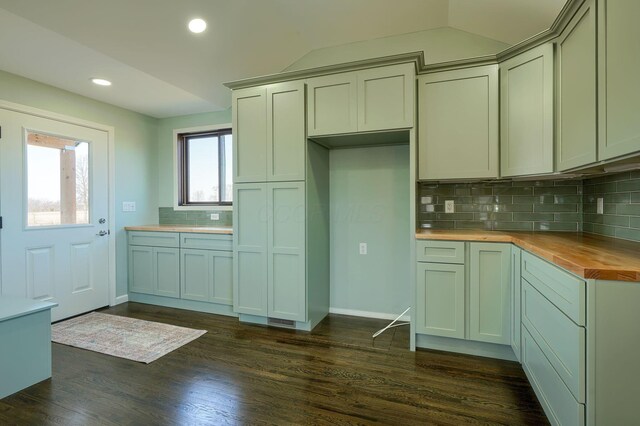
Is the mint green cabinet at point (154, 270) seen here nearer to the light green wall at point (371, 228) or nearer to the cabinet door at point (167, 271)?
the cabinet door at point (167, 271)

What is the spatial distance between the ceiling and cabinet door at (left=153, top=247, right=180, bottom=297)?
5.85 ft

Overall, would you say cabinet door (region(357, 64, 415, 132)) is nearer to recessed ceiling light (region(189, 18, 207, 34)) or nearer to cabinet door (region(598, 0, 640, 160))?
cabinet door (region(598, 0, 640, 160))

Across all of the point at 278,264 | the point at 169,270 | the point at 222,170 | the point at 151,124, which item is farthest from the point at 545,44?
the point at 151,124

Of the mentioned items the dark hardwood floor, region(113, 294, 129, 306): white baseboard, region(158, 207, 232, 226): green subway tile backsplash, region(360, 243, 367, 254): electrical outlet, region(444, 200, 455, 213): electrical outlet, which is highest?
region(444, 200, 455, 213): electrical outlet

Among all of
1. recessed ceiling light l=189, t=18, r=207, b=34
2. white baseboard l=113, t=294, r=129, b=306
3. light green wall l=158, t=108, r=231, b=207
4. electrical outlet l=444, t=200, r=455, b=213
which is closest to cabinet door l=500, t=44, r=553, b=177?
electrical outlet l=444, t=200, r=455, b=213

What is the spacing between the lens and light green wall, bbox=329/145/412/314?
10.3 feet

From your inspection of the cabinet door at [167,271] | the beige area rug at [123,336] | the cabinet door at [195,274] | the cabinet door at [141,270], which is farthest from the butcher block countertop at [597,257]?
the cabinet door at [141,270]

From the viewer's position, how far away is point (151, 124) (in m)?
4.29

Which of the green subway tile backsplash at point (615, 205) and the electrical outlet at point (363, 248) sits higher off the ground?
the green subway tile backsplash at point (615, 205)

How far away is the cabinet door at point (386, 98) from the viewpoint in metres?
2.52

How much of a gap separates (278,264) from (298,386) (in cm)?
116

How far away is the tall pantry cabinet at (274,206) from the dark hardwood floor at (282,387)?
40cm

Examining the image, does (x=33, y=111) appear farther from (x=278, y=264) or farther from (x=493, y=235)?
(x=493, y=235)

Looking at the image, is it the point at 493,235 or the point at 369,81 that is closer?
the point at 493,235
